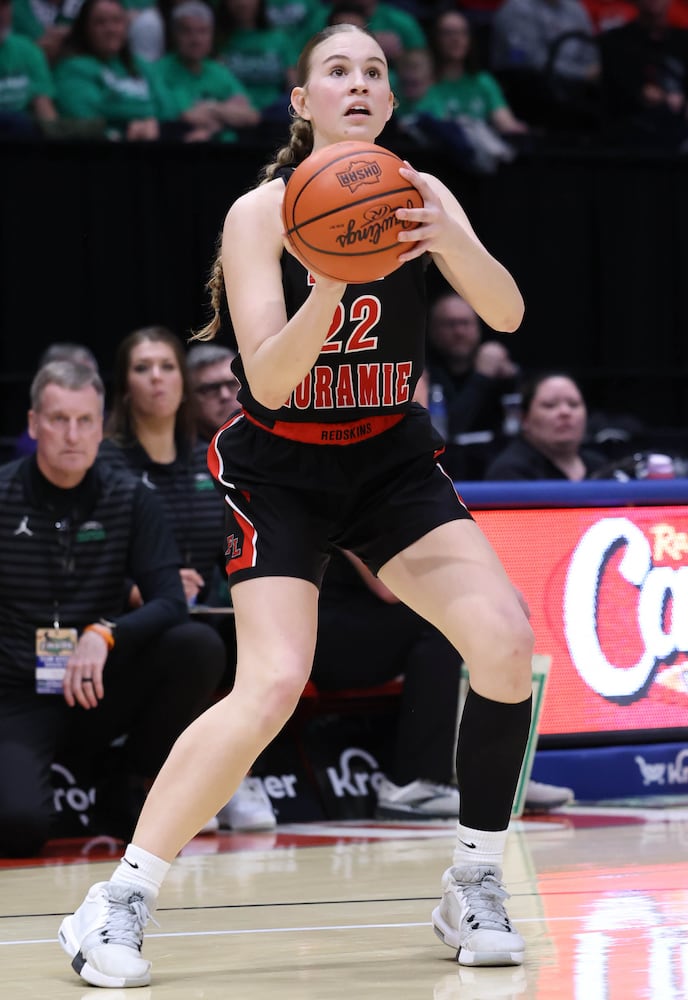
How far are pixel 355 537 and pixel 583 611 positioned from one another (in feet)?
7.28

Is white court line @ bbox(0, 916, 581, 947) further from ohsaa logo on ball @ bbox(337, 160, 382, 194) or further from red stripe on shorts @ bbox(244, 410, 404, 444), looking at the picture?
ohsaa logo on ball @ bbox(337, 160, 382, 194)

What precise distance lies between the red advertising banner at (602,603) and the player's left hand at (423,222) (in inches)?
97.3

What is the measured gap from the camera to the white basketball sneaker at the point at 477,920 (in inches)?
118

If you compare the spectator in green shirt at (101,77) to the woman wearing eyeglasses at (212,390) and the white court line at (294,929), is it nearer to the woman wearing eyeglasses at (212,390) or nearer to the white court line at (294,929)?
the woman wearing eyeglasses at (212,390)

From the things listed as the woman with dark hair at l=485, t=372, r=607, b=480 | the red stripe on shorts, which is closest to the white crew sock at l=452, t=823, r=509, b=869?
the red stripe on shorts

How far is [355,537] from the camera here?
10.5 ft

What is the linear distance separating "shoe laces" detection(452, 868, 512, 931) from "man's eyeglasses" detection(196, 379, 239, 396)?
337 cm

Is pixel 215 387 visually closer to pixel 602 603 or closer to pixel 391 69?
pixel 602 603

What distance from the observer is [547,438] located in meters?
6.59

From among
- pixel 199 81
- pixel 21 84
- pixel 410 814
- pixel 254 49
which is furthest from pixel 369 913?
pixel 254 49

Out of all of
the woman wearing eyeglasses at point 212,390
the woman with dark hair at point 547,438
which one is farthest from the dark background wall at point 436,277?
the woman with dark hair at point 547,438

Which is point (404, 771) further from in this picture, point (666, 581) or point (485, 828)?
point (485, 828)

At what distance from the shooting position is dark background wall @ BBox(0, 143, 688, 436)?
8305mm

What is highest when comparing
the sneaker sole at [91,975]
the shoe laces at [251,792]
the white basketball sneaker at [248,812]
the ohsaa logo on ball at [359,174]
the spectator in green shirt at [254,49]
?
the spectator in green shirt at [254,49]
